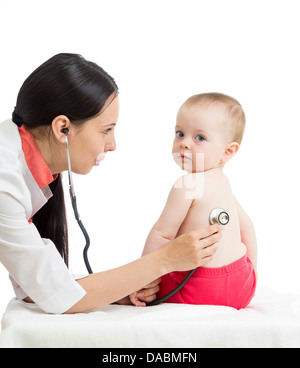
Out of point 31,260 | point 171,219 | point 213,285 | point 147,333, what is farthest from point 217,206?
point 31,260

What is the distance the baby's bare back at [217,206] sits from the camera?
5.83ft

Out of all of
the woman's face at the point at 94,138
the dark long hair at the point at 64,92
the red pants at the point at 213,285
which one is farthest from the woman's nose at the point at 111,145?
the red pants at the point at 213,285

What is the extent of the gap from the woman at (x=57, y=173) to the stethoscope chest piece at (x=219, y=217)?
3cm

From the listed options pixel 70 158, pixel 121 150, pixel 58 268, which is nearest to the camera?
pixel 58 268

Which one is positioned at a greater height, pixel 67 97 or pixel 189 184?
pixel 67 97

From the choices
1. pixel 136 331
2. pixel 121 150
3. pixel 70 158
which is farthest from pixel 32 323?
pixel 121 150

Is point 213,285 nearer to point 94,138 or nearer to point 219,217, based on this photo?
point 219,217

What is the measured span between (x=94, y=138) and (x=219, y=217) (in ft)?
1.66

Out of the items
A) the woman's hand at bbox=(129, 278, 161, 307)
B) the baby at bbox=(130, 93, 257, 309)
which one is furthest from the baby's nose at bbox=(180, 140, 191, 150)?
the woman's hand at bbox=(129, 278, 161, 307)

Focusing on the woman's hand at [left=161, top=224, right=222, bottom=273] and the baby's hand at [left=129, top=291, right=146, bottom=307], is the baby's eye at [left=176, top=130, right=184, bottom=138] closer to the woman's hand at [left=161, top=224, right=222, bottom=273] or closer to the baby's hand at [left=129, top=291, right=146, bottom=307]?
the woman's hand at [left=161, top=224, right=222, bottom=273]

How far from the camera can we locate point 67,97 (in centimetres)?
176

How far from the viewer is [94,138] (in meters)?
1.83
